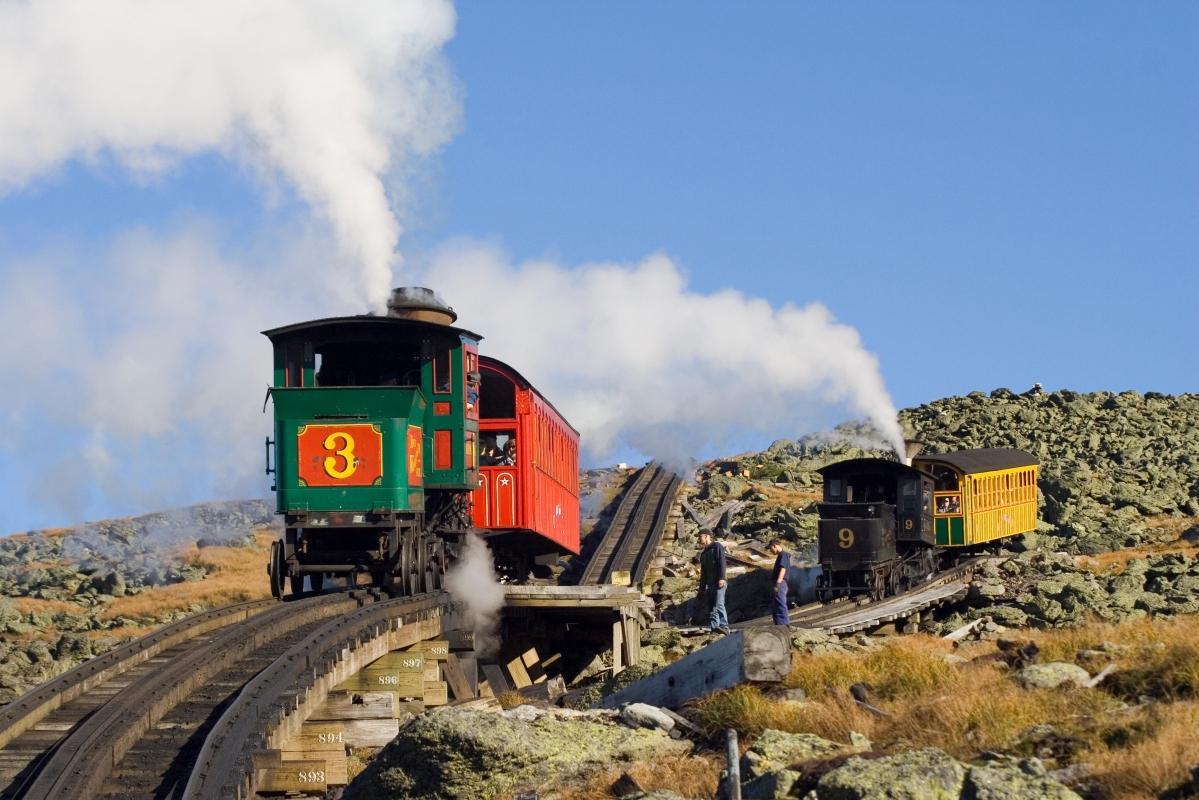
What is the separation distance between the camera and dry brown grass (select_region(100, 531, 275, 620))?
3616cm

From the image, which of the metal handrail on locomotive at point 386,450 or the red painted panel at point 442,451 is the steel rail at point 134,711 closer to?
the metal handrail on locomotive at point 386,450

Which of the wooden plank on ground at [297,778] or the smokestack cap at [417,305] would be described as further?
the smokestack cap at [417,305]

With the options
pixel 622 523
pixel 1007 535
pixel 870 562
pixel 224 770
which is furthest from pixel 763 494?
pixel 224 770

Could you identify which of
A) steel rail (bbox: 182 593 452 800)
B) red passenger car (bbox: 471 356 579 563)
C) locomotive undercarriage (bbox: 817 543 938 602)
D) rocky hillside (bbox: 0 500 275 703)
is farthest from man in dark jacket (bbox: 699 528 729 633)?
locomotive undercarriage (bbox: 817 543 938 602)

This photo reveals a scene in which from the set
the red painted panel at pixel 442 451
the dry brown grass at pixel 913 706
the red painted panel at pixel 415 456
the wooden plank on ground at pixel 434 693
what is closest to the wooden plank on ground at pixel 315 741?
the dry brown grass at pixel 913 706

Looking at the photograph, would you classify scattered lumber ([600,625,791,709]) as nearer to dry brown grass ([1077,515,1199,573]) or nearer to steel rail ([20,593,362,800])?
steel rail ([20,593,362,800])

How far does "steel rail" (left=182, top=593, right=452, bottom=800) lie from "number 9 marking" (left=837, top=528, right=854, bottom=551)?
48.6ft

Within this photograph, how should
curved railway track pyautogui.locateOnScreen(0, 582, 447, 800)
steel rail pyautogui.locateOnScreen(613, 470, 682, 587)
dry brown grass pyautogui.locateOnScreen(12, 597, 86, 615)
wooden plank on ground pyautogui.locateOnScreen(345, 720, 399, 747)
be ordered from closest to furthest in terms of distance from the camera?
curved railway track pyautogui.locateOnScreen(0, 582, 447, 800), wooden plank on ground pyautogui.locateOnScreen(345, 720, 399, 747), dry brown grass pyautogui.locateOnScreen(12, 597, 86, 615), steel rail pyautogui.locateOnScreen(613, 470, 682, 587)

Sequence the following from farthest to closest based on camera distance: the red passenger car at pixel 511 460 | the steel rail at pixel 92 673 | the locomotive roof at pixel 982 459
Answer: the locomotive roof at pixel 982 459, the red passenger car at pixel 511 460, the steel rail at pixel 92 673

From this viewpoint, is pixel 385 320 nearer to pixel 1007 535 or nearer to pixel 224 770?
pixel 224 770

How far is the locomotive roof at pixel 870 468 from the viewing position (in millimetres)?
36281

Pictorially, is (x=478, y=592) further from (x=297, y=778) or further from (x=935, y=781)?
(x=935, y=781)

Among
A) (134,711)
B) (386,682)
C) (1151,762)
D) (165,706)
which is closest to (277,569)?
(386,682)

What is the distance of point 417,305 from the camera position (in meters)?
28.6
